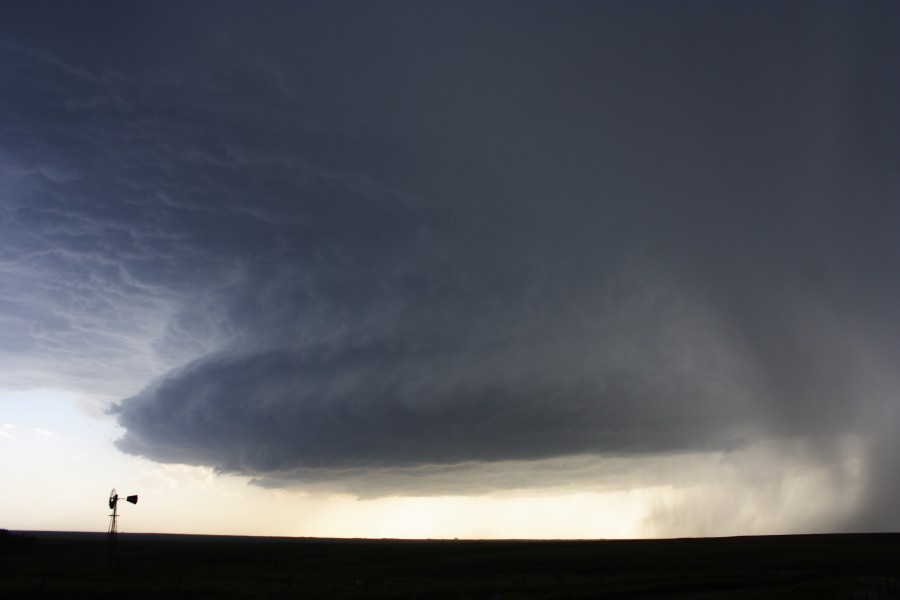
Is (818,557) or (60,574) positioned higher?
(60,574)

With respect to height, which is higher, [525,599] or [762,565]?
[525,599]

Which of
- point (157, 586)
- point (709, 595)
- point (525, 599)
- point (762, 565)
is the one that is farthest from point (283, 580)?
point (762, 565)

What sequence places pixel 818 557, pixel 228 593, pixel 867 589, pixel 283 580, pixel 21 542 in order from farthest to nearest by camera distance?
pixel 21 542 < pixel 818 557 < pixel 283 580 < pixel 228 593 < pixel 867 589

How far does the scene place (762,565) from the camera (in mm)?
83375

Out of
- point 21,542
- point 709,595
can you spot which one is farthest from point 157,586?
point 21,542

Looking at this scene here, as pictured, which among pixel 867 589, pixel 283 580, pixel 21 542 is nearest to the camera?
pixel 867 589

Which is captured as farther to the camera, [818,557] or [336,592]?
[818,557]

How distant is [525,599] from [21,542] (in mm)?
114898

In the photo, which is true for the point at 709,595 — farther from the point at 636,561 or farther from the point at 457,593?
the point at 636,561

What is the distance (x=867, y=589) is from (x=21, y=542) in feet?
431

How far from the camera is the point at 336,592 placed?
52.9 meters

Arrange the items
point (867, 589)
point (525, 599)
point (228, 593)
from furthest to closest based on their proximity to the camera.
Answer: point (228, 593)
point (867, 589)
point (525, 599)

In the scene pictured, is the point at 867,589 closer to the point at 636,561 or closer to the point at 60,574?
the point at 636,561

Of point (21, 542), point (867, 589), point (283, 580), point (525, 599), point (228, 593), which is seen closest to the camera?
point (525, 599)
